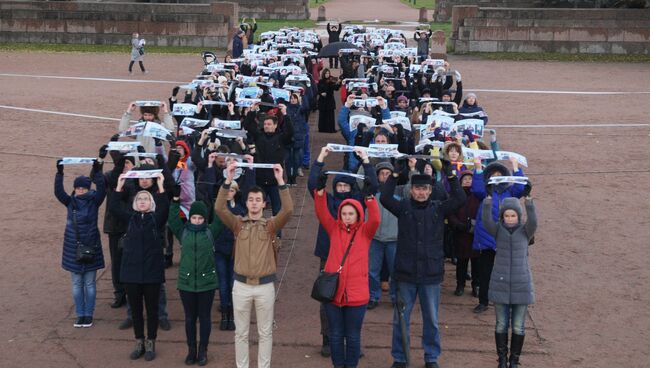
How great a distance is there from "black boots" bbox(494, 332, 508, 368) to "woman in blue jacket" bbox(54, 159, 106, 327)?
12.9 ft

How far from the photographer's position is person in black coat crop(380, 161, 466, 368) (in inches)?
352

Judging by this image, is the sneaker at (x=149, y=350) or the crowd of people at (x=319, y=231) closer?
the crowd of people at (x=319, y=231)

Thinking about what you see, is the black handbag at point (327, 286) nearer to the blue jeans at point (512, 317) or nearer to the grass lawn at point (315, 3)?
the blue jeans at point (512, 317)

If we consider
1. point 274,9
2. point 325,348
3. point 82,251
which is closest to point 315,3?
point 274,9

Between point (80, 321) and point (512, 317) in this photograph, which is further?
point (80, 321)

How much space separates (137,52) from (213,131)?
19.2 m

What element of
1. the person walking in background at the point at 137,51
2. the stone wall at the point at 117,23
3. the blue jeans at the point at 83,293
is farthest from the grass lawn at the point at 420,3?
the blue jeans at the point at 83,293

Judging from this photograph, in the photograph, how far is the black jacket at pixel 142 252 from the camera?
9.19 meters

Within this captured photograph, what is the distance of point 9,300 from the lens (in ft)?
35.8

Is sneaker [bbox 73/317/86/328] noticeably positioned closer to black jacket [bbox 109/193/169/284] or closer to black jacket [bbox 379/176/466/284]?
black jacket [bbox 109/193/169/284]

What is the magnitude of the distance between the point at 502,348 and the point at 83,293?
407cm

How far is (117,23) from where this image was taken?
128 feet

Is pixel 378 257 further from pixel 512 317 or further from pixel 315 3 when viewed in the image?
pixel 315 3

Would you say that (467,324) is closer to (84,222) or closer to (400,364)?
(400,364)
